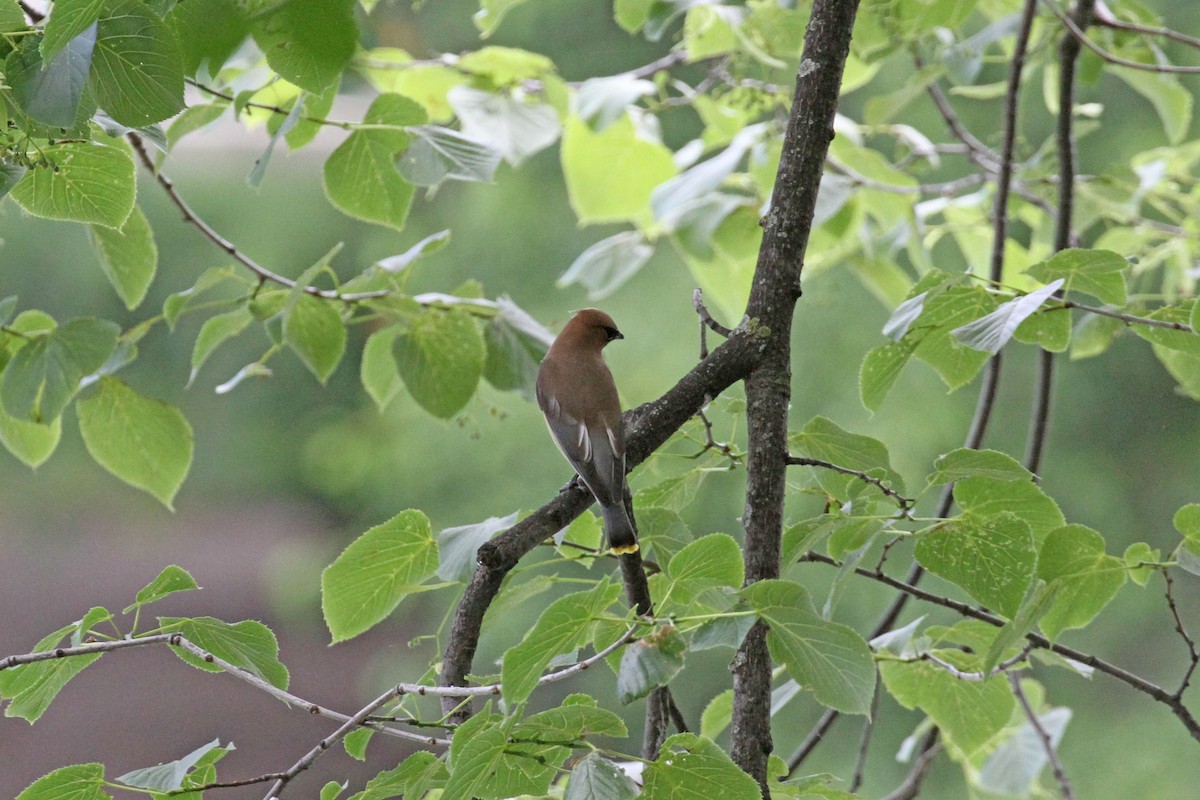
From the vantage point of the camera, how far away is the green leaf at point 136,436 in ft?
3.71

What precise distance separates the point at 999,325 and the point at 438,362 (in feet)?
1.99

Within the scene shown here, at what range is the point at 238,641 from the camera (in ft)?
2.32

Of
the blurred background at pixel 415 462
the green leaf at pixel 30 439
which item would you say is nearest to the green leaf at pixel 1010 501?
the green leaf at pixel 30 439

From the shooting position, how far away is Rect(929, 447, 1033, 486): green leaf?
677mm

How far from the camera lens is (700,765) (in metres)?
0.60

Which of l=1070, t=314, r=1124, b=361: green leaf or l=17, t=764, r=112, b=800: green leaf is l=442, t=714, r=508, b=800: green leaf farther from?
l=1070, t=314, r=1124, b=361: green leaf

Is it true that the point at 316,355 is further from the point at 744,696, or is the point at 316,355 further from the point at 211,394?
the point at 211,394

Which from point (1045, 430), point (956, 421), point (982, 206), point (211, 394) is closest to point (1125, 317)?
point (1045, 430)

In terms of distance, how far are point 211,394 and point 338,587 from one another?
415 cm

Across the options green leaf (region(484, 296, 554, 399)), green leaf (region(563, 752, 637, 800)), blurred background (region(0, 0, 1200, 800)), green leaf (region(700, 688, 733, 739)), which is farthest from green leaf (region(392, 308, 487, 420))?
blurred background (region(0, 0, 1200, 800))

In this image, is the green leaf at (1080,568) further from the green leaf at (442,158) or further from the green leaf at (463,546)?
the green leaf at (442,158)

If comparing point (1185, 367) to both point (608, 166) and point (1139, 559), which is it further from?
point (608, 166)

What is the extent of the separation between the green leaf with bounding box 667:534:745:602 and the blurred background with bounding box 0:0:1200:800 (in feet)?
3.86

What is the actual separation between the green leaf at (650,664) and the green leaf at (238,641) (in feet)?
0.86
